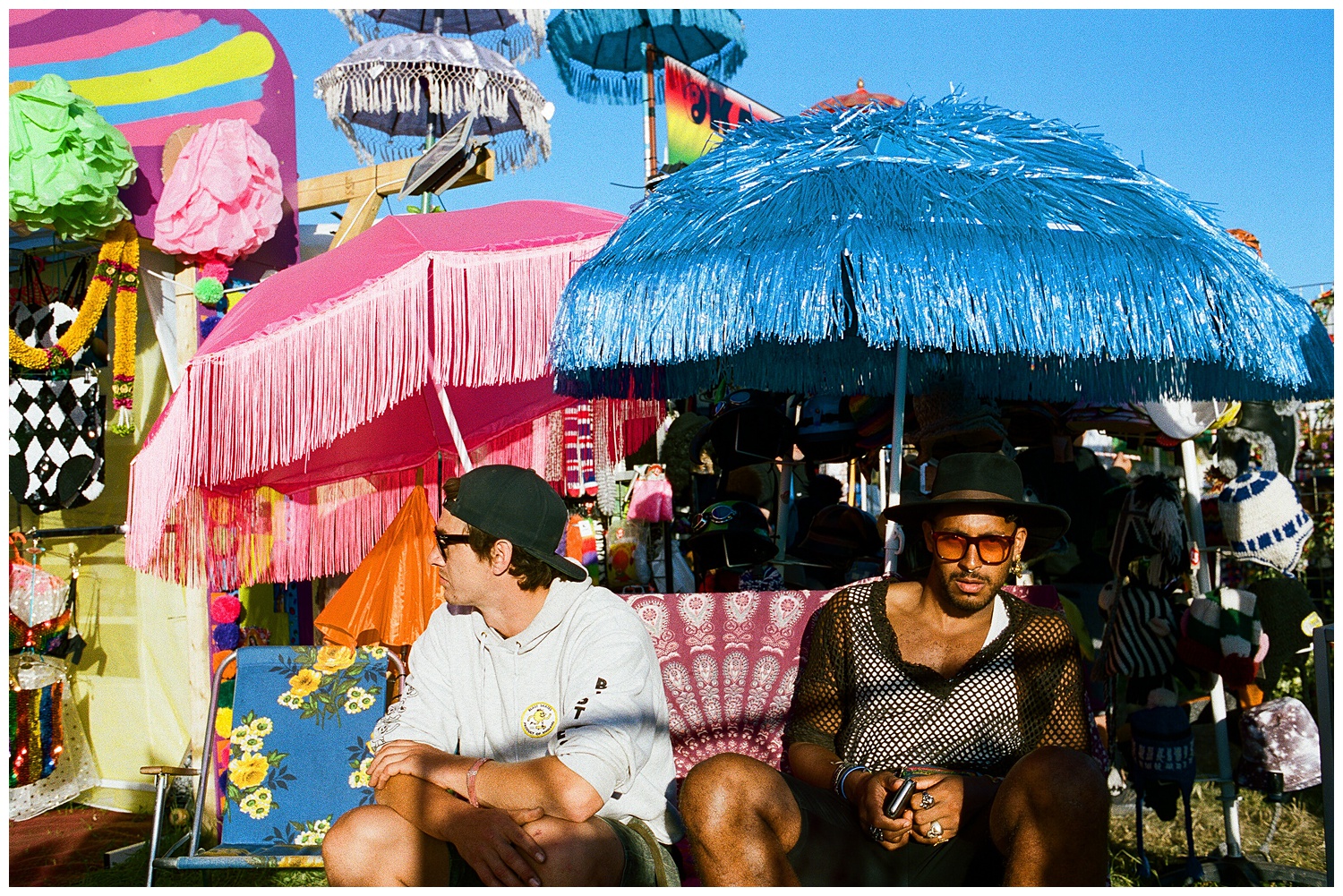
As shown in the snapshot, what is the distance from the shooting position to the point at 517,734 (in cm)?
263

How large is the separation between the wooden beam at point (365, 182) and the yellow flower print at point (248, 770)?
2.93 metres

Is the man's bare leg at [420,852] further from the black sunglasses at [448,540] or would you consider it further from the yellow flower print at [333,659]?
the yellow flower print at [333,659]

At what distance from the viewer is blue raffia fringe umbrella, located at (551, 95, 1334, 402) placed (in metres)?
2.85

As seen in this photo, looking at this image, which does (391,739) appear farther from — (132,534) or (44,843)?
(44,843)

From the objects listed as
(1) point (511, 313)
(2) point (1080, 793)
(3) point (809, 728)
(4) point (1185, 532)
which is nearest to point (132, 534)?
(1) point (511, 313)

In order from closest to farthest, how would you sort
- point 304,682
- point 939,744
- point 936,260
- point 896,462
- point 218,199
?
point 939,744 → point 936,260 → point 896,462 → point 304,682 → point 218,199

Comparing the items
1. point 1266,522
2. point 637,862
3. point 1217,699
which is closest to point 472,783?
point 637,862

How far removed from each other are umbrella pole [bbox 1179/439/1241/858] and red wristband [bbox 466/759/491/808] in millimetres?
3051

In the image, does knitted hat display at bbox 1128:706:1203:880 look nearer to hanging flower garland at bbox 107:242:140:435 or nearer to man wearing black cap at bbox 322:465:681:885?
man wearing black cap at bbox 322:465:681:885

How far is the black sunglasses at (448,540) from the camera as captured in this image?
2666 millimetres

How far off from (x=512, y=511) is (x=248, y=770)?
5.42 feet

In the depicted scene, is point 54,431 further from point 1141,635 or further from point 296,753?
point 1141,635

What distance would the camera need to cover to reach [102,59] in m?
5.76

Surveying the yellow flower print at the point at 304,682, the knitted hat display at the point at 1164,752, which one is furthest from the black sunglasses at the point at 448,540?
the knitted hat display at the point at 1164,752
